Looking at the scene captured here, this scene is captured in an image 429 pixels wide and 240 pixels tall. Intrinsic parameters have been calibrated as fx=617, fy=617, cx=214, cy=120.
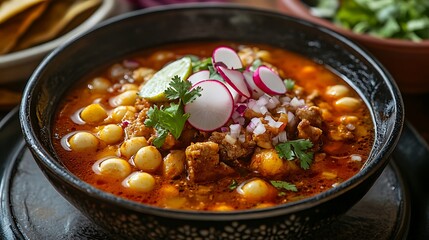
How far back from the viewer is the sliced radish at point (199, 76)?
3117 millimetres

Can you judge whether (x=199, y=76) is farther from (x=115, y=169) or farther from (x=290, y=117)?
(x=115, y=169)

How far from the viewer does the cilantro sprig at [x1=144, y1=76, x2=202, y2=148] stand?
288 cm

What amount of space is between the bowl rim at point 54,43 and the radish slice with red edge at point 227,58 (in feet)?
4.65

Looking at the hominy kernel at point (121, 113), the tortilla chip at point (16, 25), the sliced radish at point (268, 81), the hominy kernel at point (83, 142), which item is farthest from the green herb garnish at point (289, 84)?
the tortilla chip at point (16, 25)

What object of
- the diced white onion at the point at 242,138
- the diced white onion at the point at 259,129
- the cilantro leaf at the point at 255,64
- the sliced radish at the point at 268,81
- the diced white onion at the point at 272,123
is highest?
the cilantro leaf at the point at 255,64

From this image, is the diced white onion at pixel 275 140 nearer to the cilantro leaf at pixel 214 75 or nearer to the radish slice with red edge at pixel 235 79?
the radish slice with red edge at pixel 235 79

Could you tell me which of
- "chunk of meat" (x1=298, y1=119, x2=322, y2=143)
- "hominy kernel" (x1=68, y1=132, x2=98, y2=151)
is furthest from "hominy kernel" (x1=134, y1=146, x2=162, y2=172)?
"chunk of meat" (x1=298, y1=119, x2=322, y2=143)

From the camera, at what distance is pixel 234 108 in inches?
118

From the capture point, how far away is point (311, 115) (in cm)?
307

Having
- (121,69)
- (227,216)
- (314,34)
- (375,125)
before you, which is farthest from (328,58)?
(227,216)

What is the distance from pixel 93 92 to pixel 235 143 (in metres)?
1.04

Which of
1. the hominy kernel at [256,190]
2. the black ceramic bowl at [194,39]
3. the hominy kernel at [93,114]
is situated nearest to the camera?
the black ceramic bowl at [194,39]

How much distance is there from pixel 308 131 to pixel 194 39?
1293mm

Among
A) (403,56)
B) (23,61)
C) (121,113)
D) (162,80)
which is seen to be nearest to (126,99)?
(121,113)
